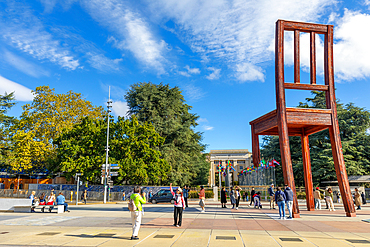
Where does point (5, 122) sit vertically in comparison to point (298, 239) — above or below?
above

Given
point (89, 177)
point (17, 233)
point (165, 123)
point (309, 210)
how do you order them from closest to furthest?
point (17, 233) < point (309, 210) < point (89, 177) < point (165, 123)

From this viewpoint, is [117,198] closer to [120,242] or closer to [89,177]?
[89,177]

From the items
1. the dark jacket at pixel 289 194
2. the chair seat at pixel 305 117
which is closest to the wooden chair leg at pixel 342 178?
the chair seat at pixel 305 117

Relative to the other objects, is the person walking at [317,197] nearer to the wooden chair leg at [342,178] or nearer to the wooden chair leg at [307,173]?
the wooden chair leg at [307,173]

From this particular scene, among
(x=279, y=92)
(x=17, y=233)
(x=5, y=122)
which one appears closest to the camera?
(x=17, y=233)

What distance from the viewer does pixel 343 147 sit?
3500cm

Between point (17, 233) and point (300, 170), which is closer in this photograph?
point (17, 233)

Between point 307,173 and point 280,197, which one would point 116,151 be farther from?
point 280,197

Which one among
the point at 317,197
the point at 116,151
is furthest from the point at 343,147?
the point at 116,151

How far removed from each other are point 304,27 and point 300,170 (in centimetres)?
2530

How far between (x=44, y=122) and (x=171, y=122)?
17869mm

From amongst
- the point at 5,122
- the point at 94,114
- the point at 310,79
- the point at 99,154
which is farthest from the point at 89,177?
the point at 310,79

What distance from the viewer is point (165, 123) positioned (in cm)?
4081

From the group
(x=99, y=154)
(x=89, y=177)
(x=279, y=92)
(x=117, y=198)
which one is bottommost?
(x=117, y=198)
